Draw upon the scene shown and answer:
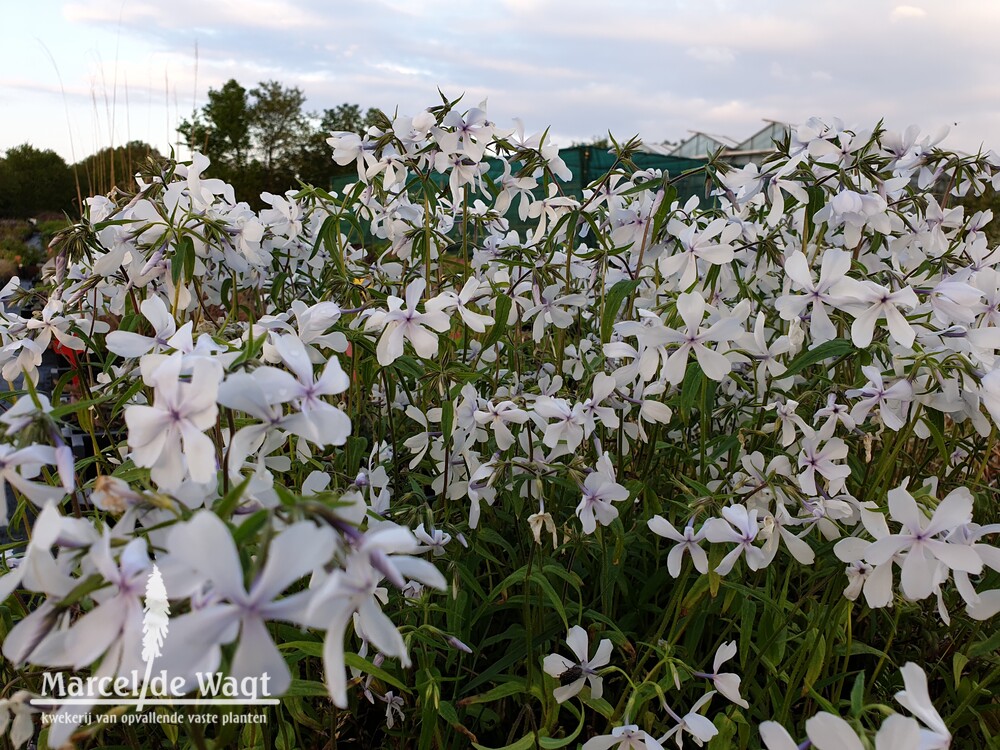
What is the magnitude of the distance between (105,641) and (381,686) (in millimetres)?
758

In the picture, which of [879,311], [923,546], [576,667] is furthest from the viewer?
[879,311]

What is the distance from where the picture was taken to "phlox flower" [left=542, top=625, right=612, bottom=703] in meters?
1.13

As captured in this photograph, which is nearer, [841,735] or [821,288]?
[841,735]

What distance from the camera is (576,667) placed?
1.15 m

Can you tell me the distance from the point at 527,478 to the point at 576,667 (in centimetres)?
31

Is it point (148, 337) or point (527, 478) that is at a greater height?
point (148, 337)

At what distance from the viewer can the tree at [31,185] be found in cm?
2399

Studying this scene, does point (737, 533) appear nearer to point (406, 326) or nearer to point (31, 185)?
point (406, 326)

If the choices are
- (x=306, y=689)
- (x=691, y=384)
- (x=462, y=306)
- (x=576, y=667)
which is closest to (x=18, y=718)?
(x=306, y=689)

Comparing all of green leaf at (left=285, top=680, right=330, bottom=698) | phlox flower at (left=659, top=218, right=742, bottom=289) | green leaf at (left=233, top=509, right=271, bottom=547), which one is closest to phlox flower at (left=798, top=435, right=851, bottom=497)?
phlox flower at (left=659, top=218, right=742, bottom=289)

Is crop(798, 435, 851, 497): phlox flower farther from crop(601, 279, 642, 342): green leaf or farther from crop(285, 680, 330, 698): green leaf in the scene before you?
crop(285, 680, 330, 698): green leaf

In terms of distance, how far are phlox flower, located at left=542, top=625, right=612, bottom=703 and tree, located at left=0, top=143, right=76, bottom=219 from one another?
85.4 ft

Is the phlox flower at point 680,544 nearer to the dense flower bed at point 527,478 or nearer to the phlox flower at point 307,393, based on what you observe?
the dense flower bed at point 527,478

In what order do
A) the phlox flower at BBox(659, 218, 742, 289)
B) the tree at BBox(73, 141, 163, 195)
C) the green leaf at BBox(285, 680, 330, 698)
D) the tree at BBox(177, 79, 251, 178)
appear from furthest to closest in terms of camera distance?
the tree at BBox(177, 79, 251, 178) < the tree at BBox(73, 141, 163, 195) < the phlox flower at BBox(659, 218, 742, 289) < the green leaf at BBox(285, 680, 330, 698)
